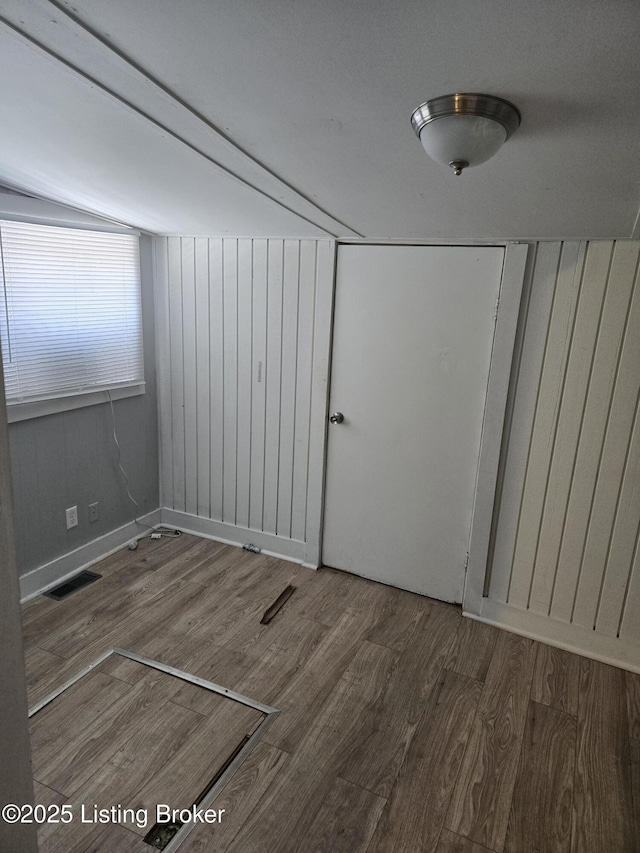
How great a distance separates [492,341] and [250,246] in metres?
1.45

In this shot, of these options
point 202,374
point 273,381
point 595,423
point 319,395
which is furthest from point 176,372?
point 595,423

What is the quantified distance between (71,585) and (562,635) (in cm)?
258

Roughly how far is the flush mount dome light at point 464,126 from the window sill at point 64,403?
82.0 inches

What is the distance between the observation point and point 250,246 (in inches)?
117

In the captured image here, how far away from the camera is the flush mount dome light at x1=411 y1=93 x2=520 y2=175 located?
3.46ft

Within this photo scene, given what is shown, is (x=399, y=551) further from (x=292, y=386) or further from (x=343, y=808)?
(x=343, y=808)

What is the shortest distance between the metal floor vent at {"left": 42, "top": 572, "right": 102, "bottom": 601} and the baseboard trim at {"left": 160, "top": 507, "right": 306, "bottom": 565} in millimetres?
725

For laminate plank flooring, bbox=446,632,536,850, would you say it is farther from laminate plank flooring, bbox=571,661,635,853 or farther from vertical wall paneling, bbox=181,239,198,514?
vertical wall paneling, bbox=181,239,198,514

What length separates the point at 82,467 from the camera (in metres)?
3.01

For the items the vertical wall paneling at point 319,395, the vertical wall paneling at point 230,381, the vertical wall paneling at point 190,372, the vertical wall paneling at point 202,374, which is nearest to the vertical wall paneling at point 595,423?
the vertical wall paneling at point 319,395

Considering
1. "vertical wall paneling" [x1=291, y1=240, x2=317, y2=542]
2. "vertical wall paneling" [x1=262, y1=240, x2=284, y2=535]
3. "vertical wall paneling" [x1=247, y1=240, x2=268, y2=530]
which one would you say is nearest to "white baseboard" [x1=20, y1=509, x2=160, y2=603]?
"vertical wall paneling" [x1=247, y1=240, x2=268, y2=530]

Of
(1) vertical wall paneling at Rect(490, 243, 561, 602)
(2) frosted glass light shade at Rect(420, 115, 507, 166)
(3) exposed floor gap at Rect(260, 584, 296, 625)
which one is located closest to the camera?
(2) frosted glass light shade at Rect(420, 115, 507, 166)

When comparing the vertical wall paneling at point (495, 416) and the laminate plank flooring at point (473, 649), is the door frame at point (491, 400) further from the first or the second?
the laminate plank flooring at point (473, 649)

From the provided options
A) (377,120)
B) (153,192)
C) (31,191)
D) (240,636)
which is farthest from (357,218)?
(240,636)
